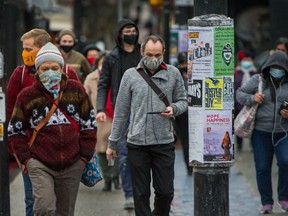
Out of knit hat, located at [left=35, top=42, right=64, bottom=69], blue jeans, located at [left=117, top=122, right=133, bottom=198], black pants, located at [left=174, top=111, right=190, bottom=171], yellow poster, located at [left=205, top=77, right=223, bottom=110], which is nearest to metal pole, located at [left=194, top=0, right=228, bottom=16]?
yellow poster, located at [left=205, top=77, right=223, bottom=110]

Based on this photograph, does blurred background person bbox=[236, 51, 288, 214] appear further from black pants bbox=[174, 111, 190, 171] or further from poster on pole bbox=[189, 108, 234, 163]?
black pants bbox=[174, 111, 190, 171]

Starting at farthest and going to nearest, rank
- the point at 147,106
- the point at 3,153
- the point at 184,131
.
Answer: the point at 184,131, the point at 3,153, the point at 147,106

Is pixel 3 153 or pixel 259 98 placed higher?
pixel 259 98

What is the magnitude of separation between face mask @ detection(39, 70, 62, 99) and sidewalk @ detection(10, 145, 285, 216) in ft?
11.2

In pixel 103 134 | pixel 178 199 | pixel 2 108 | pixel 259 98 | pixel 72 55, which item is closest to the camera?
pixel 2 108

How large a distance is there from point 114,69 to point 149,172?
246cm

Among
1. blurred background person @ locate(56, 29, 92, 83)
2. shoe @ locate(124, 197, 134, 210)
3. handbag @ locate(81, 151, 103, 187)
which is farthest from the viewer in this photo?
blurred background person @ locate(56, 29, 92, 83)

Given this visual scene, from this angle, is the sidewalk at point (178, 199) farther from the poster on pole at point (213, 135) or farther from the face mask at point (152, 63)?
the poster on pole at point (213, 135)

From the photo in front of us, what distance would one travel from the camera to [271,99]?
10.5 metres

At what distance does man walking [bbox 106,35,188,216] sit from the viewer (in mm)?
8539

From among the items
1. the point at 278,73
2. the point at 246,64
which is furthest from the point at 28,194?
the point at 246,64

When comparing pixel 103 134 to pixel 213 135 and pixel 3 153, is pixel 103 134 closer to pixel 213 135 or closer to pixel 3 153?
pixel 3 153

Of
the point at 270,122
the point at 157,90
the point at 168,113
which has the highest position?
the point at 157,90

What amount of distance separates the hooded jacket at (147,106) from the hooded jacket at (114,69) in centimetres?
214
